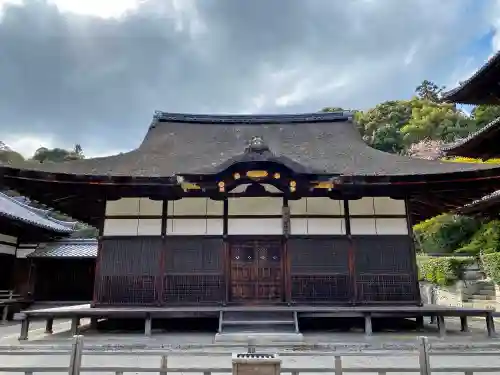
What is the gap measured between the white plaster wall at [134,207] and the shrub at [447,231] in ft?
59.6

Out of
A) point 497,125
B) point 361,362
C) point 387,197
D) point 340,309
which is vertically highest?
point 497,125

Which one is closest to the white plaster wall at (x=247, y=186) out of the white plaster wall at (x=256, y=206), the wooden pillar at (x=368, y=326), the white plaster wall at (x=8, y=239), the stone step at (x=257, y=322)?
the white plaster wall at (x=256, y=206)

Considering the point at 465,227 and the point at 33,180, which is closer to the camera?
the point at 33,180

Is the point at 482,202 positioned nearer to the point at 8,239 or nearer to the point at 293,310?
the point at 293,310

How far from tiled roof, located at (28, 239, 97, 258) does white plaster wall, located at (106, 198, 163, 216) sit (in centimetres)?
706

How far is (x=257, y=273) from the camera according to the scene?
9750 millimetres

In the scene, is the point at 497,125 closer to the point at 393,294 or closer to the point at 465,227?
the point at 393,294

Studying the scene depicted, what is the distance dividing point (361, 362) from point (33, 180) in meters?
8.00

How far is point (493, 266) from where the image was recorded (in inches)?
620

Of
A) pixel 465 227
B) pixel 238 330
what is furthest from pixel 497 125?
pixel 465 227

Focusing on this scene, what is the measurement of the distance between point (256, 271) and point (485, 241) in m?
17.0

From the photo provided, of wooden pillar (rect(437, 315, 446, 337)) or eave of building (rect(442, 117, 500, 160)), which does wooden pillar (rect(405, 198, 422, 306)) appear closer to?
wooden pillar (rect(437, 315, 446, 337))

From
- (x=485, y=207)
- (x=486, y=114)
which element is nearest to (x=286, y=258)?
(x=485, y=207)

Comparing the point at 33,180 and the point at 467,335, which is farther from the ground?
the point at 33,180
